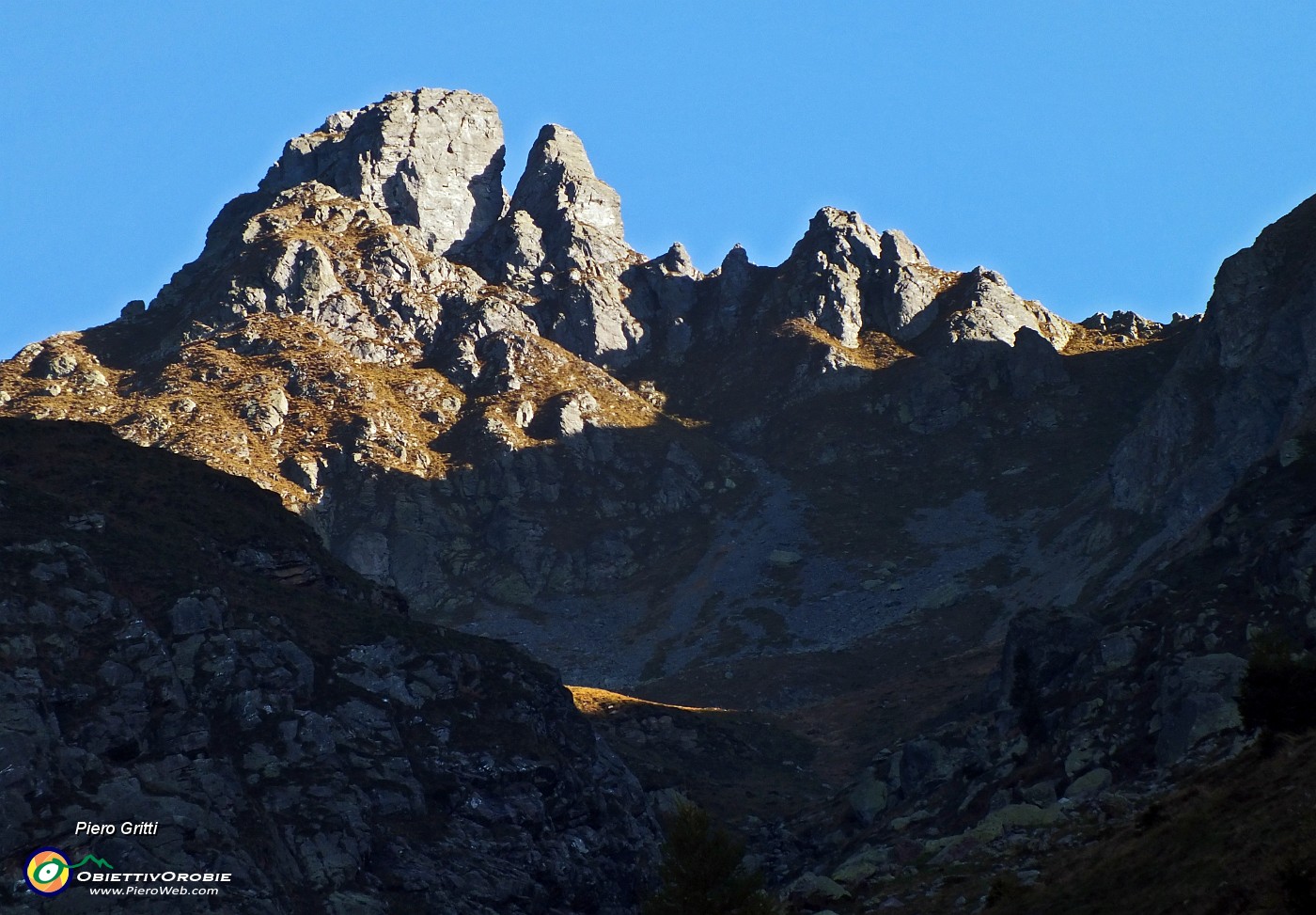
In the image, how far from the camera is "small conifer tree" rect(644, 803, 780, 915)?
3534 centimetres

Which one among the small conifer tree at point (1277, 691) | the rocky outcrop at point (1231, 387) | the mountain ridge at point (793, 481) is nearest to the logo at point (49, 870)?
the small conifer tree at point (1277, 691)

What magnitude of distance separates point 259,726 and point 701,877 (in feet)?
92.5

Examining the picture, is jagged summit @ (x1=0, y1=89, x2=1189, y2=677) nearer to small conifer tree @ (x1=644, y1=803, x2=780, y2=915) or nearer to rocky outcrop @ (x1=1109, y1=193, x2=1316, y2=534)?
rocky outcrop @ (x1=1109, y1=193, x2=1316, y2=534)

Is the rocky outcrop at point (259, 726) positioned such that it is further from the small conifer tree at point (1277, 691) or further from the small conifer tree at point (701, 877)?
the small conifer tree at point (1277, 691)

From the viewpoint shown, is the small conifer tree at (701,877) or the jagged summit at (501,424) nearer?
the small conifer tree at (701,877)

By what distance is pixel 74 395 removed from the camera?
169125 millimetres

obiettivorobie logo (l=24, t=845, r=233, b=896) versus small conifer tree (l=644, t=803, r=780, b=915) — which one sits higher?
obiettivorobie logo (l=24, t=845, r=233, b=896)

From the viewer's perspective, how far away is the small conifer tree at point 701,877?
35344 mm

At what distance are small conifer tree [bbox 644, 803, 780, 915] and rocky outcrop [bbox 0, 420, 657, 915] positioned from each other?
18.0 meters

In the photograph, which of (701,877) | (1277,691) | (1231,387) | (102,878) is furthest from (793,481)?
(701,877)

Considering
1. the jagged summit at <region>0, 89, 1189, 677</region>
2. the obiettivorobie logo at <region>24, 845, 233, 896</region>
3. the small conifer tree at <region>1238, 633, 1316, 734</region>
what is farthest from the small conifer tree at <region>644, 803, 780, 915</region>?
the jagged summit at <region>0, 89, 1189, 677</region>

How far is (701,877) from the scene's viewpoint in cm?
3612

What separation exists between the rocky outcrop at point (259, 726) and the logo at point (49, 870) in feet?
1.78

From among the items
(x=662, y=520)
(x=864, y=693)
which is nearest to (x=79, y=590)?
(x=864, y=693)
